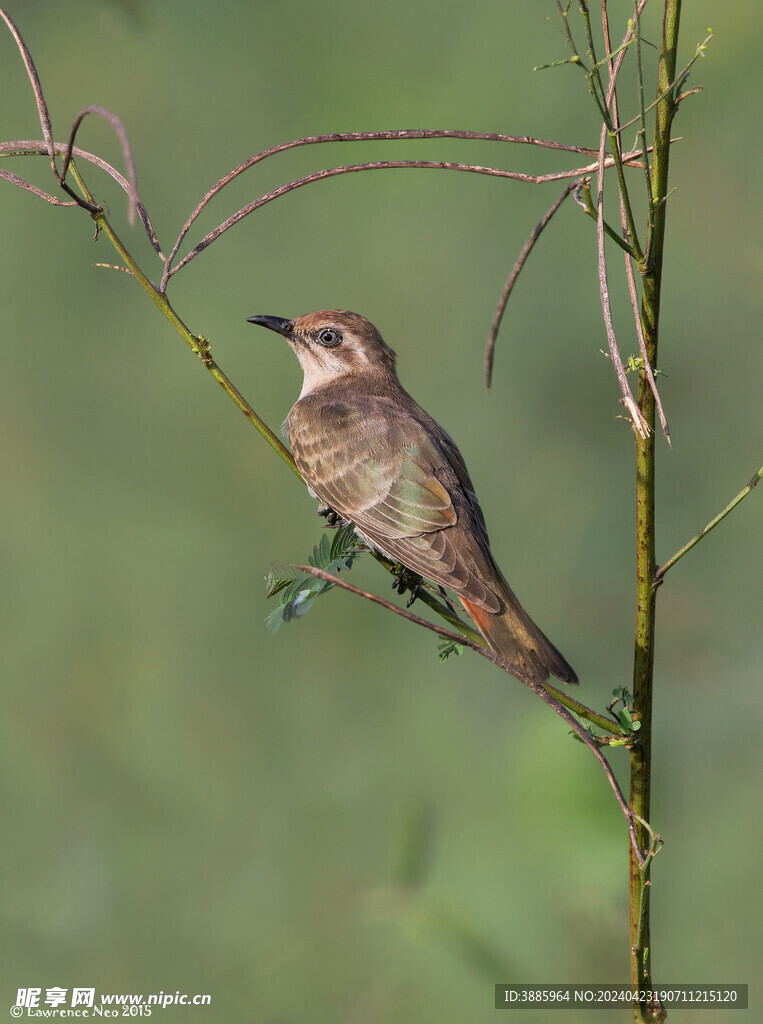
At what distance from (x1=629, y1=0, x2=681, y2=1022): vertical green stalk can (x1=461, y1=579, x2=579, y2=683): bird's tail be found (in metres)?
0.89

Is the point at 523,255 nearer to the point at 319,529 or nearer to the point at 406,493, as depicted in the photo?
the point at 406,493

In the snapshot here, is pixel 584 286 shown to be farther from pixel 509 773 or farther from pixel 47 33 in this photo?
pixel 47 33

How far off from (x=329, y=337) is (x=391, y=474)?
2.61ft

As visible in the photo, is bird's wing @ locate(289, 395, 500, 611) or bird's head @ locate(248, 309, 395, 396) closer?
bird's wing @ locate(289, 395, 500, 611)

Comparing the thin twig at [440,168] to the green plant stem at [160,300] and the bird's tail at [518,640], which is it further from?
the bird's tail at [518,640]

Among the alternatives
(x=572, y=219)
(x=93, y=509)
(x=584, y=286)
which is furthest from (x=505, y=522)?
(x=93, y=509)

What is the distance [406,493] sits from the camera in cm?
336

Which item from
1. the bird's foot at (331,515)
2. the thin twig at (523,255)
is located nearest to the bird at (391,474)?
the bird's foot at (331,515)

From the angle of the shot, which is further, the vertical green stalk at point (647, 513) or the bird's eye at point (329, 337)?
the bird's eye at point (329, 337)

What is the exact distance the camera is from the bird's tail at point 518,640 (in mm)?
2627

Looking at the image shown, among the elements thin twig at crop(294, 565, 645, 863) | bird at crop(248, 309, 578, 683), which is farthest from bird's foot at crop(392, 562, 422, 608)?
thin twig at crop(294, 565, 645, 863)

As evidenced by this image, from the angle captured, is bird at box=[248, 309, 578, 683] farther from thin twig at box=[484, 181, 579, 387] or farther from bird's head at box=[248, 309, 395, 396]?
thin twig at box=[484, 181, 579, 387]

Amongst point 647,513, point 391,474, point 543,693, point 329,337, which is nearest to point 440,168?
point 647,513

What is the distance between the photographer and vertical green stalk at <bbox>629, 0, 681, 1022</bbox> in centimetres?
153
